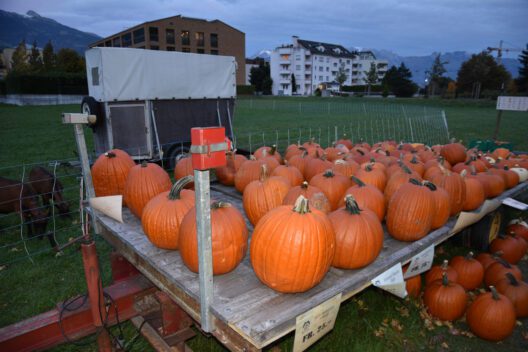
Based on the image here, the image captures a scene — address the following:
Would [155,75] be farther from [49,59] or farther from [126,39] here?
[126,39]

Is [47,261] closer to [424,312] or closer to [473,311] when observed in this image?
[424,312]

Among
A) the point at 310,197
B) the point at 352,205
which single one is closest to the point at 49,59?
the point at 310,197

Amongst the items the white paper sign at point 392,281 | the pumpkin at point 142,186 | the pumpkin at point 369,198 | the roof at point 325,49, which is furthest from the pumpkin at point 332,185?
the roof at point 325,49

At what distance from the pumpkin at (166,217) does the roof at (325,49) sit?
90917mm

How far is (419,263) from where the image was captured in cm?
277

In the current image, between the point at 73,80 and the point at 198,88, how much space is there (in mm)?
34604

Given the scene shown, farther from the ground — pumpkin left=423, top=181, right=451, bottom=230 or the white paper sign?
pumpkin left=423, top=181, right=451, bottom=230

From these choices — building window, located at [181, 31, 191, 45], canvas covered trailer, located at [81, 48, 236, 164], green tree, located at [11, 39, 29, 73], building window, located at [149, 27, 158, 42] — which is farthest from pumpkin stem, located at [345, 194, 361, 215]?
building window, located at [181, 31, 191, 45]

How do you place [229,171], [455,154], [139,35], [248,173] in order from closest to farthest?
[248,173] < [229,171] < [455,154] < [139,35]

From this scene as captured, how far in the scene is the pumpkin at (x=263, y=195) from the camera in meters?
2.92

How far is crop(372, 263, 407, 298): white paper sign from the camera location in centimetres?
220

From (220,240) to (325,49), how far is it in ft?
328

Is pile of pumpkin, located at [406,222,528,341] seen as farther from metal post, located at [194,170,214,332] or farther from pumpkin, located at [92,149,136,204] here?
pumpkin, located at [92,149,136,204]

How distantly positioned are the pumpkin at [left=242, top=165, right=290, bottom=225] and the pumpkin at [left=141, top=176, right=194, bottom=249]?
561mm
